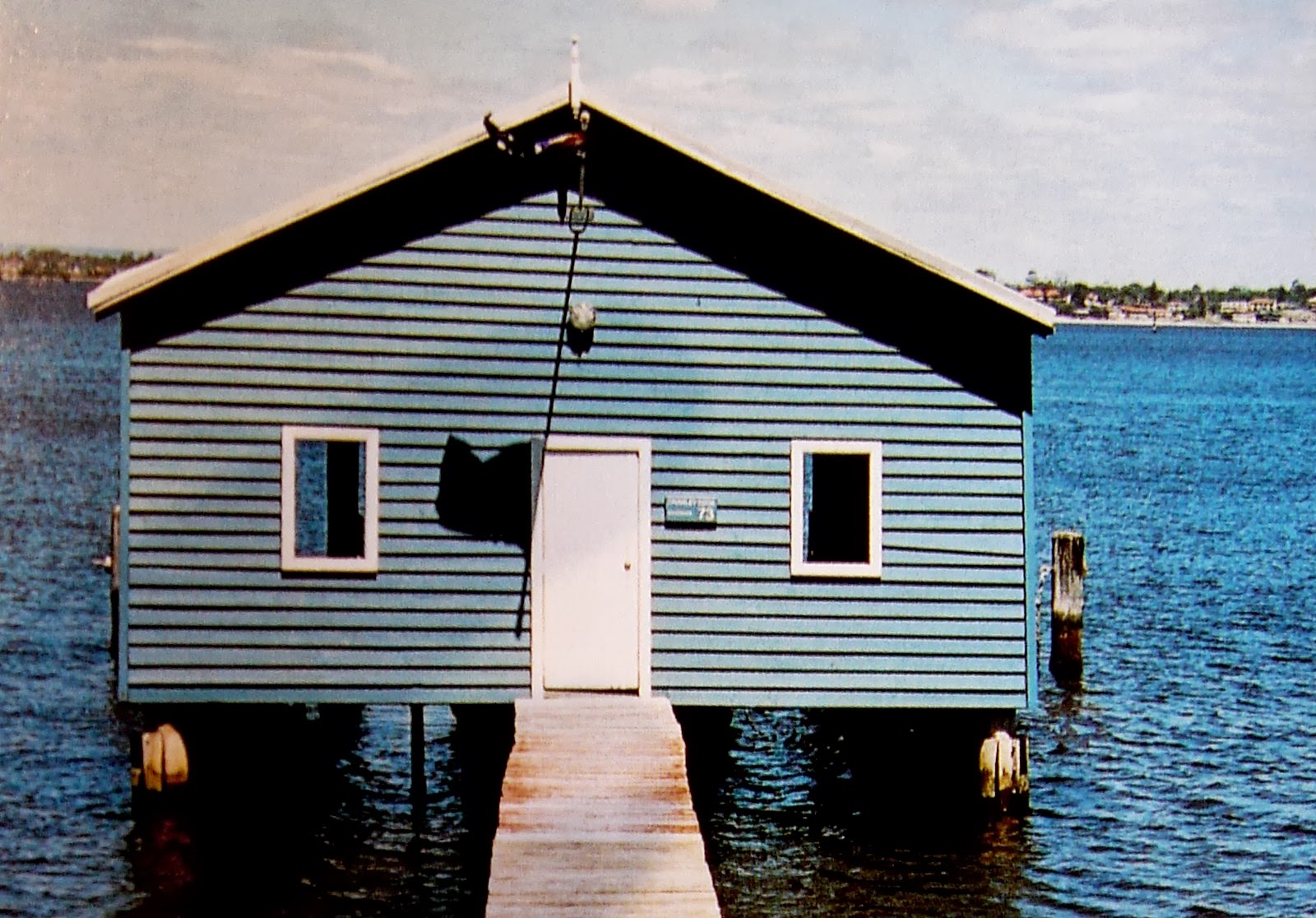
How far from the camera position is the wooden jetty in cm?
1168

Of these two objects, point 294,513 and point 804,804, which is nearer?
point 294,513

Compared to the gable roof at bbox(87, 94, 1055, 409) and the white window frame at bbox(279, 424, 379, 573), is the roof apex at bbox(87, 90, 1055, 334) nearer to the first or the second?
the gable roof at bbox(87, 94, 1055, 409)

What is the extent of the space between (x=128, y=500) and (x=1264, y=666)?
19.6m

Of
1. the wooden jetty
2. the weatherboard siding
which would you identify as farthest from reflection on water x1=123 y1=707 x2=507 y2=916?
the wooden jetty

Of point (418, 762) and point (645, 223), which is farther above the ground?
point (645, 223)

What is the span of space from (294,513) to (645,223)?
402 centimetres

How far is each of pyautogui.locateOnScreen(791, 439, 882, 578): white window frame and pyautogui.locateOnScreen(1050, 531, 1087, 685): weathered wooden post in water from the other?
1204 centimetres

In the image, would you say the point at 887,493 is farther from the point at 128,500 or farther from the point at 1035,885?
the point at 128,500

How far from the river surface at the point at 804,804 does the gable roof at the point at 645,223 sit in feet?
15.9

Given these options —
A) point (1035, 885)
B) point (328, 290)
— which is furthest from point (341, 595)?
point (1035, 885)

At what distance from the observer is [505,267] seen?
16.0 m

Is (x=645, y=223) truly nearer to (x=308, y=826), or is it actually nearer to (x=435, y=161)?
(x=435, y=161)

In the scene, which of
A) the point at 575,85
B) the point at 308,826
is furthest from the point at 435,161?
the point at 308,826

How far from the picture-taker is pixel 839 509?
2242 cm
